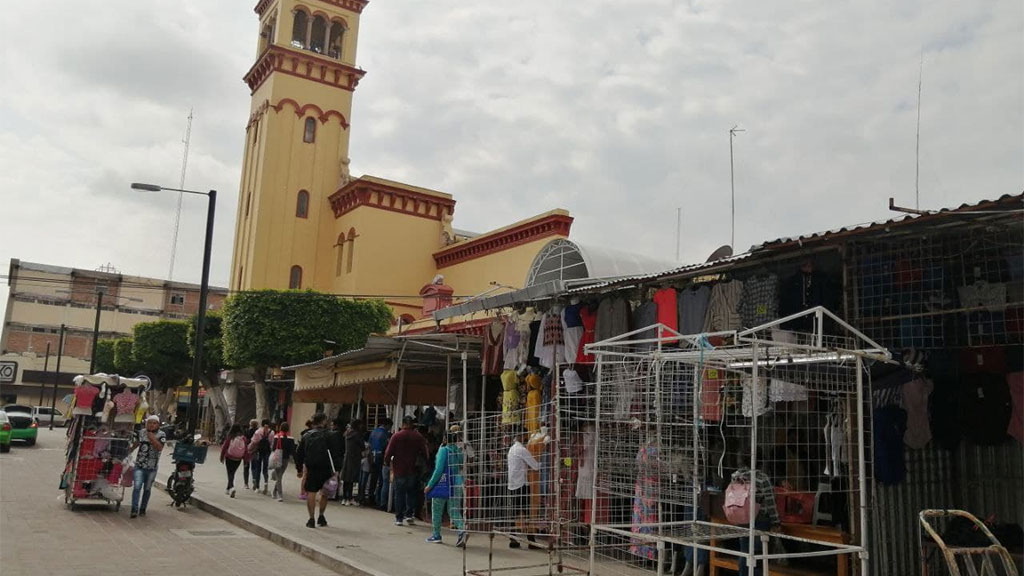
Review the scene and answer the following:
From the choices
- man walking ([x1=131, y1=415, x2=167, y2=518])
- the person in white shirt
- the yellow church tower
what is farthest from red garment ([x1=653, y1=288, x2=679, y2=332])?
the yellow church tower

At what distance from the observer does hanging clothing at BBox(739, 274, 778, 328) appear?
8.77m

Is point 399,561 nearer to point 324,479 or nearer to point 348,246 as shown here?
point 324,479

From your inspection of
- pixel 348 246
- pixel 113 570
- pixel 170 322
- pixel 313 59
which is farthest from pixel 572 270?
pixel 170 322

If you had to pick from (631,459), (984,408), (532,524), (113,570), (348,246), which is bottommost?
(113,570)

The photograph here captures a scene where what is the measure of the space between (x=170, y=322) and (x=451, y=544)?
40814 mm

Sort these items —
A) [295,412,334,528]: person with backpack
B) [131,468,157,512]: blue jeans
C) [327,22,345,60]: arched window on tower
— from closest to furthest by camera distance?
[295,412,334,528]: person with backpack, [131,468,157,512]: blue jeans, [327,22,345,60]: arched window on tower

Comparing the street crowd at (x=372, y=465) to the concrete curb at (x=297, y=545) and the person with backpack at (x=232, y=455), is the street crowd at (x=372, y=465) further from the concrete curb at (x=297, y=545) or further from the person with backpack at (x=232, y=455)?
the concrete curb at (x=297, y=545)

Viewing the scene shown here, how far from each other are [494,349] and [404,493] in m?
2.86

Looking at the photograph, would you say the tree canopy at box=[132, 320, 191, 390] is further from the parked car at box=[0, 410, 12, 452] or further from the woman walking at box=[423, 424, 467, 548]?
the woman walking at box=[423, 424, 467, 548]

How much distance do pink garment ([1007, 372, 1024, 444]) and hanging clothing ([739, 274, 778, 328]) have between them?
230 cm

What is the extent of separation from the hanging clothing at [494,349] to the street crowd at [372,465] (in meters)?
1.22

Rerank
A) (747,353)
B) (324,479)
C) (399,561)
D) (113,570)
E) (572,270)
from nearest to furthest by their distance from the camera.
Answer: (747,353)
(113,570)
(399,561)
(324,479)
(572,270)

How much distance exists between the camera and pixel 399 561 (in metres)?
10.0

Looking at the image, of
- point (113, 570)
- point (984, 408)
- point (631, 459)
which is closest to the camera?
point (984, 408)
